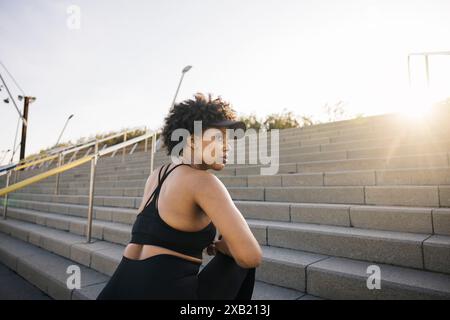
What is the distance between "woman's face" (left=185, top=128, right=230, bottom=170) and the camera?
131cm

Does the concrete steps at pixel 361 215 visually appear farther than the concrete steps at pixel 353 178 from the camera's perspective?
No

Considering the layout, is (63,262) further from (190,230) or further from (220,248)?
(190,230)

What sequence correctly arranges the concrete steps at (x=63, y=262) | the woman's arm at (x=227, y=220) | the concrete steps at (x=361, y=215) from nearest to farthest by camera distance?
the woman's arm at (x=227, y=220), the concrete steps at (x=361, y=215), the concrete steps at (x=63, y=262)

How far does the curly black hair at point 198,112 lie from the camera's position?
4.52ft

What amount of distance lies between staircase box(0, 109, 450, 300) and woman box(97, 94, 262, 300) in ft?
2.79

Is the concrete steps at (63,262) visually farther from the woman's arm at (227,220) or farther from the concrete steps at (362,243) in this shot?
the woman's arm at (227,220)

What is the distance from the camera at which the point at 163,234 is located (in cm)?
118

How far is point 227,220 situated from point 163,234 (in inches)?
11.4

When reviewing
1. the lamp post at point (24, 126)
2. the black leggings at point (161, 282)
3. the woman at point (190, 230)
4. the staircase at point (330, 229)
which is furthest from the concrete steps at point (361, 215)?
the lamp post at point (24, 126)

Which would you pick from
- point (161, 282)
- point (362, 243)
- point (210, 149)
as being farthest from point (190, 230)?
point (362, 243)

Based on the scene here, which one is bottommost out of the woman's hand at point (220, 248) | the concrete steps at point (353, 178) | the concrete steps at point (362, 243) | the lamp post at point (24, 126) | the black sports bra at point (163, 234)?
the concrete steps at point (362, 243)
